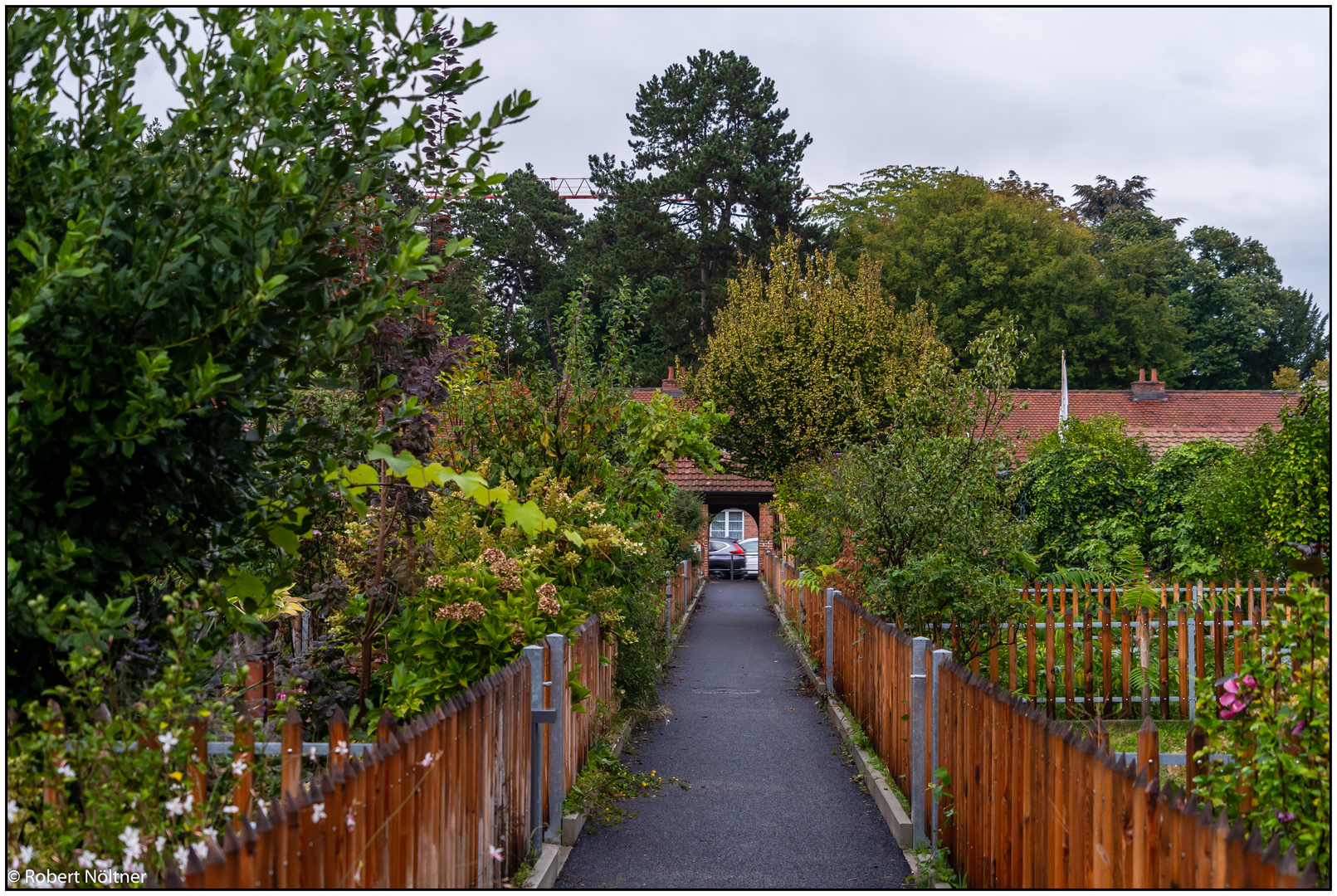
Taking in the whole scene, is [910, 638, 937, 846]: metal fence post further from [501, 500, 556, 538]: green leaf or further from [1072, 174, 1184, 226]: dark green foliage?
[1072, 174, 1184, 226]: dark green foliage

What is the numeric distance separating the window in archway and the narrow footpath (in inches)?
1417

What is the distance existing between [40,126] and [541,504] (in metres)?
4.91

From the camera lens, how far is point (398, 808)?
10.4 ft

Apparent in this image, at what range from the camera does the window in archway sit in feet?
158

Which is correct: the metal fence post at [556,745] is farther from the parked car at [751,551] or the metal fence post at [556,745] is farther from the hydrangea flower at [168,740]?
the parked car at [751,551]

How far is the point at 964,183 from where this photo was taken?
43.2m

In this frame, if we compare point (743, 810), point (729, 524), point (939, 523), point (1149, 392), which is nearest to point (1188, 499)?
point (939, 523)

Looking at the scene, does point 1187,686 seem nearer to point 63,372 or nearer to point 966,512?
point 966,512

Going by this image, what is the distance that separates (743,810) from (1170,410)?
34980 millimetres

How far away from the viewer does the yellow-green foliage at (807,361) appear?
2153 centimetres

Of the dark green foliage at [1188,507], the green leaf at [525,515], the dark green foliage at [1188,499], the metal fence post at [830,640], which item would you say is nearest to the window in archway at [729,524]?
the dark green foliage at [1188,499]

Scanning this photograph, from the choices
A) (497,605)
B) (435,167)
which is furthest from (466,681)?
(435,167)

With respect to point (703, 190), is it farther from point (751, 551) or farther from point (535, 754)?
point (535, 754)

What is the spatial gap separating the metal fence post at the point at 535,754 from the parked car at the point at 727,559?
29.2 meters
